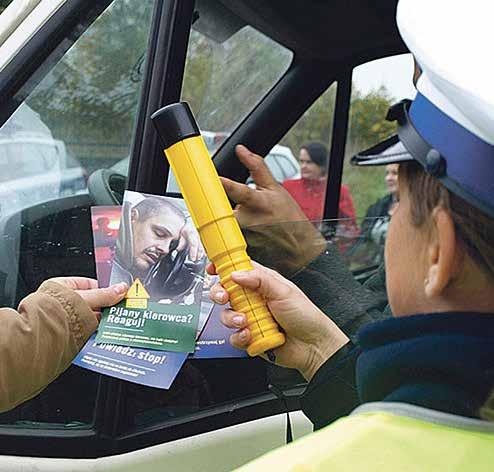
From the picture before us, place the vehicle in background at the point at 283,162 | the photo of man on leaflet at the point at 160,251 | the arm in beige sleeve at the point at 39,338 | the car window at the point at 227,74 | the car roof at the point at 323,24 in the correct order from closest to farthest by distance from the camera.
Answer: the arm in beige sleeve at the point at 39,338 → the photo of man on leaflet at the point at 160,251 → the car window at the point at 227,74 → the car roof at the point at 323,24 → the vehicle in background at the point at 283,162

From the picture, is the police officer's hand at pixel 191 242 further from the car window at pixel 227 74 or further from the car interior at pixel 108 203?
the car window at pixel 227 74

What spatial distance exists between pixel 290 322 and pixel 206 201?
234 millimetres

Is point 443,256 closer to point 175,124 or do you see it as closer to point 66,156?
point 175,124

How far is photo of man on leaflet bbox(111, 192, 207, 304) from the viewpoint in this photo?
1.67m

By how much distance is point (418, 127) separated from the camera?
1033 mm

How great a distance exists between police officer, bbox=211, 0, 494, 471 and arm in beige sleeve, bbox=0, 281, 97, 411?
0.64 meters

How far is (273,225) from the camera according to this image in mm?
1915

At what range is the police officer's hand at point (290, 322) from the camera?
1442 millimetres

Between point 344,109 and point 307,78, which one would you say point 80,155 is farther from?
point 344,109

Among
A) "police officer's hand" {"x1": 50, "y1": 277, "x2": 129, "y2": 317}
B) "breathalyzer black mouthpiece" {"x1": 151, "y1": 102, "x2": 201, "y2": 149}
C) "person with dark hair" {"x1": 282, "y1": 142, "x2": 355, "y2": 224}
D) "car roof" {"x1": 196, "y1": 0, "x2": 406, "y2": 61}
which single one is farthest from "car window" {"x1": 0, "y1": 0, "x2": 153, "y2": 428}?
"person with dark hair" {"x1": 282, "y1": 142, "x2": 355, "y2": 224}

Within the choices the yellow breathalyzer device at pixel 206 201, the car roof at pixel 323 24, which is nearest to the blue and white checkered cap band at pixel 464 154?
the yellow breathalyzer device at pixel 206 201

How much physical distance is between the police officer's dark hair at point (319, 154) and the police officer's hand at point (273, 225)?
0.86 meters

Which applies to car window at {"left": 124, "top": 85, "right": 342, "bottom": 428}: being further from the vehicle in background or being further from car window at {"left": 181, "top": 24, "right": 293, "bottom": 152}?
the vehicle in background

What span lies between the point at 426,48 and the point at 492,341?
29 cm
